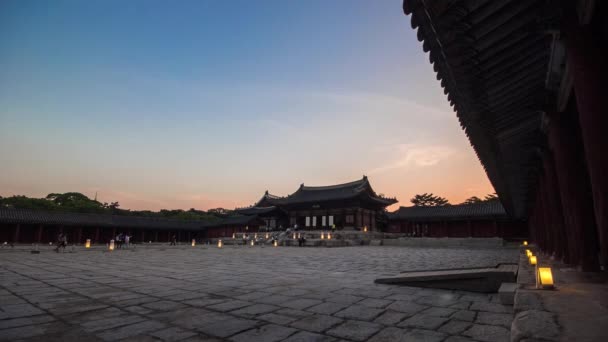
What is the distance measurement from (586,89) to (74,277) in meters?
8.64

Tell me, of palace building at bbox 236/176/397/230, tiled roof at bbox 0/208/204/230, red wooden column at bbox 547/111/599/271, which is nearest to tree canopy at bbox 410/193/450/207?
palace building at bbox 236/176/397/230

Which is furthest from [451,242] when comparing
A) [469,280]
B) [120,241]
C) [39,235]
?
[39,235]

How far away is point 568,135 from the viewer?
502 cm

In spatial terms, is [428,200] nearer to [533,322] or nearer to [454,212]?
[454,212]

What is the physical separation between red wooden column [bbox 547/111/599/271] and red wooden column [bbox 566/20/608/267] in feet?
7.82

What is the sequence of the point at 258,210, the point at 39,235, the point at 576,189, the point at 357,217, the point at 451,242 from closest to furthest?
the point at 576,189 < the point at 451,242 < the point at 39,235 < the point at 357,217 < the point at 258,210

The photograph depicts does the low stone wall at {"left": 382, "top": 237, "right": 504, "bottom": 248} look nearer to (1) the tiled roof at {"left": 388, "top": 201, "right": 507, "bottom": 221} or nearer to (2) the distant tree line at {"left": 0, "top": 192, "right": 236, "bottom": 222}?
(1) the tiled roof at {"left": 388, "top": 201, "right": 507, "bottom": 221}

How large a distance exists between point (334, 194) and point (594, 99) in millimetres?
35958

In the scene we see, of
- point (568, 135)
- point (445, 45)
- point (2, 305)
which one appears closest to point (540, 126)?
point (568, 135)

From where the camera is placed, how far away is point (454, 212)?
31609mm

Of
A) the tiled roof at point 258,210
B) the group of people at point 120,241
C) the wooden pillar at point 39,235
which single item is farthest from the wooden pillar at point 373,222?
the wooden pillar at point 39,235

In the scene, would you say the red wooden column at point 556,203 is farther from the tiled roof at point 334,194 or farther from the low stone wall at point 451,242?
the tiled roof at point 334,194

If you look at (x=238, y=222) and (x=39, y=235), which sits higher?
(x=238, y=222)

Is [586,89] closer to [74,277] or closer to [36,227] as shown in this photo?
[74,277]
